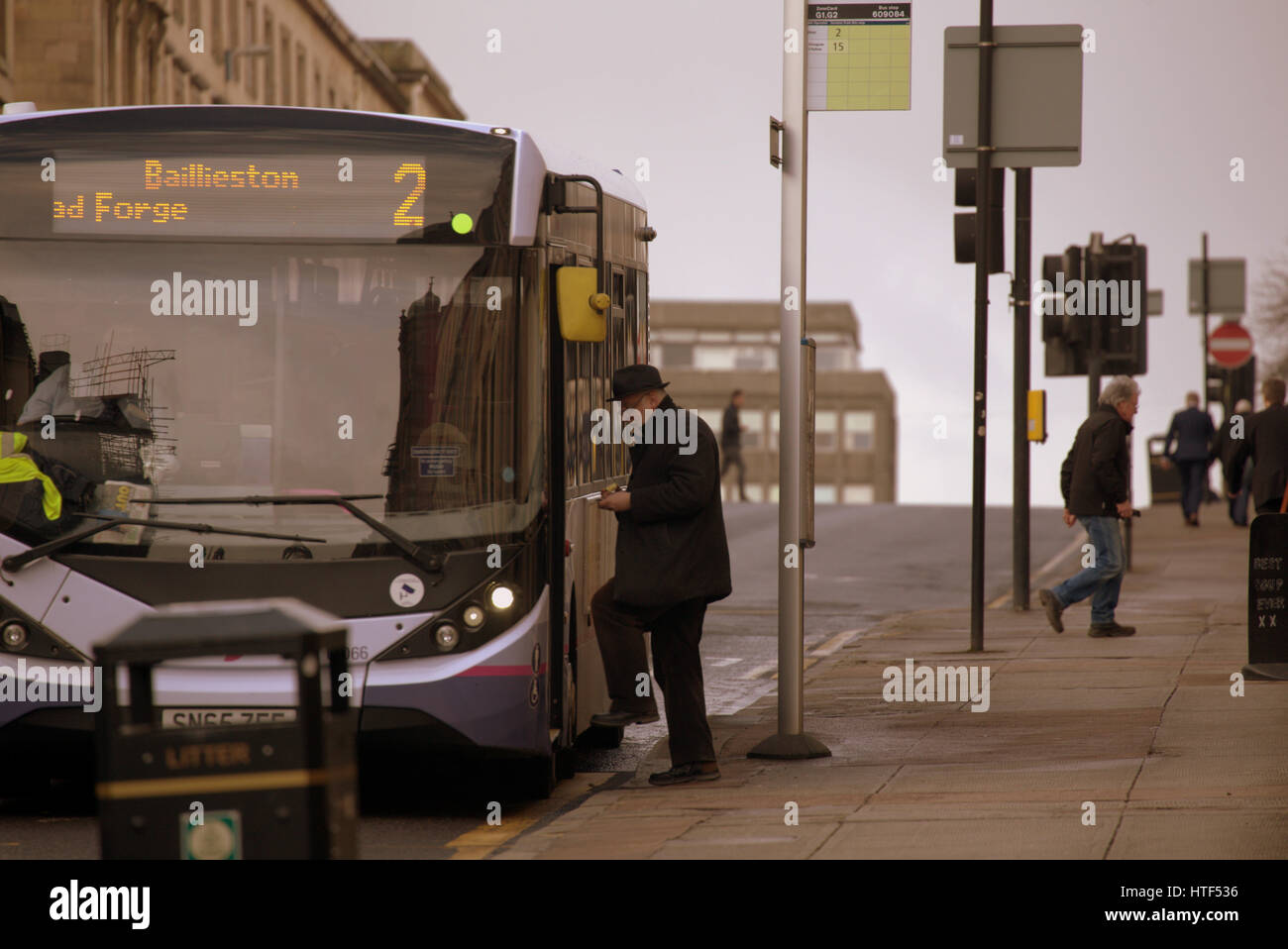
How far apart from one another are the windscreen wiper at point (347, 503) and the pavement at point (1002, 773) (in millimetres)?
1200

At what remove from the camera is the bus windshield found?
28.1 ft

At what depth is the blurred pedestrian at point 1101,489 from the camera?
15.8 meters

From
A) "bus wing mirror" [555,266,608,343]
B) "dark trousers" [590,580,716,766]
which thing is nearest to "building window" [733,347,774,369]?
"dark trousers" [590,580,716,766]

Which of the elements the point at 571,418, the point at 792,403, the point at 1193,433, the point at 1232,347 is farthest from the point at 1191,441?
the point at 571,418

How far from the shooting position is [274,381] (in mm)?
8555

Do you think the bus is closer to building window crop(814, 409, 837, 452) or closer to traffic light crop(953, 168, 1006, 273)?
traffic light crop(953, 168, 1006, 273)

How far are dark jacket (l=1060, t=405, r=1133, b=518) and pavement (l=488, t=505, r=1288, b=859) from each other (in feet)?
3.43

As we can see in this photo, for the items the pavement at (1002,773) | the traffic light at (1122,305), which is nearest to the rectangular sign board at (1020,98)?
the traffic light at (1122,305)

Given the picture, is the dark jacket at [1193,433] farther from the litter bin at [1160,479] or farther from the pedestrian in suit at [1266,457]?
the pedestrian in suit at [1266,457]

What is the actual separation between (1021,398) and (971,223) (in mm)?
2981

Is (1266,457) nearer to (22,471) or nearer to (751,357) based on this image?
(22,471)
